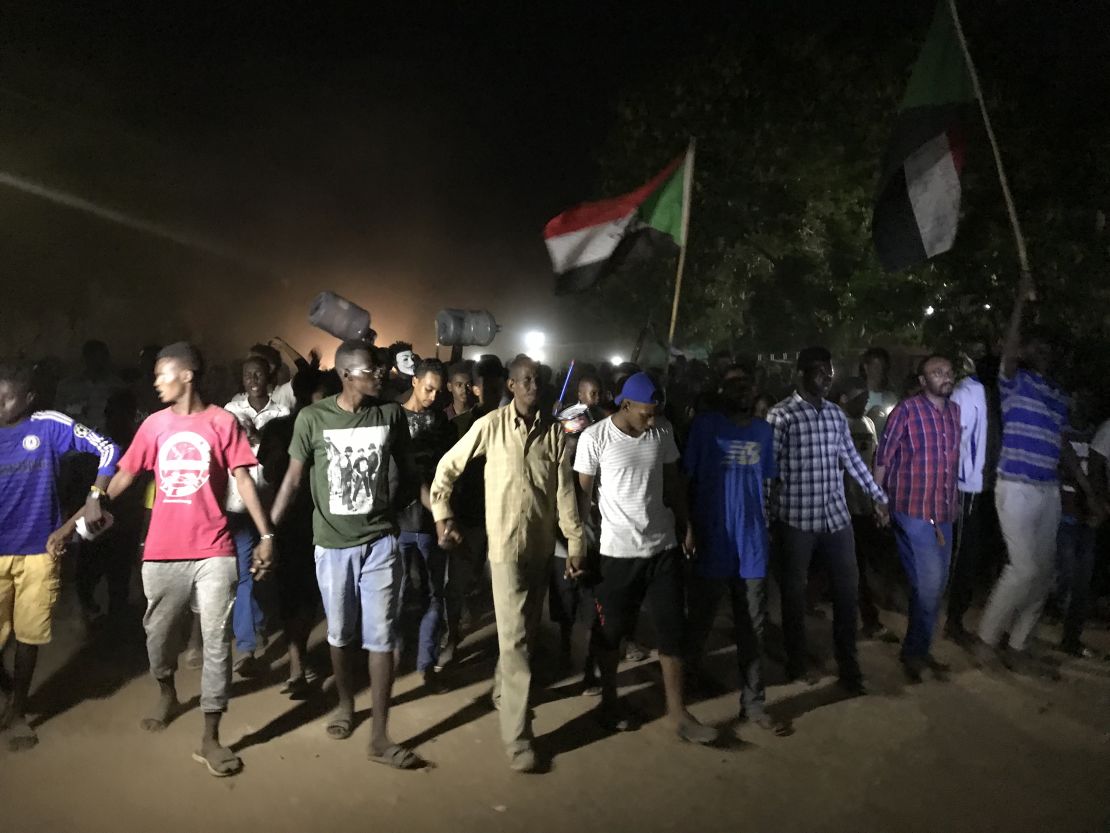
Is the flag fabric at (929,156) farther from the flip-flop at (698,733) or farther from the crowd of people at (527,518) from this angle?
the flip-flop at (698,733)

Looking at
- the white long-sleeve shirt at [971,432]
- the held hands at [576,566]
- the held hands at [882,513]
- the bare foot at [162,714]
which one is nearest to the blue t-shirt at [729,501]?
the held hands at [576,566]

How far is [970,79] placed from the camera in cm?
596

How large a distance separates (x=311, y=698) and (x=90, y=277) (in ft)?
72.3

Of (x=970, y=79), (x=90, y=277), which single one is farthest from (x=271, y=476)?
(x=90, y=277)

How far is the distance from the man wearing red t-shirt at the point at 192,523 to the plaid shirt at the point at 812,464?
3.40 meters

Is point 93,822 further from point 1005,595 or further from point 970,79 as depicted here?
point 970,79

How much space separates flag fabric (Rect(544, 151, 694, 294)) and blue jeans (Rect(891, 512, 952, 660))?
284 centimetres

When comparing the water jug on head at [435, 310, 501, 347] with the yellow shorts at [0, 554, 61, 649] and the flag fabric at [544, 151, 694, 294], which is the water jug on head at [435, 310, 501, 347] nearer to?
the flag fabric at [544, 151, 694, 294]

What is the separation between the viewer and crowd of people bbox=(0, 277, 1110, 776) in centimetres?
459

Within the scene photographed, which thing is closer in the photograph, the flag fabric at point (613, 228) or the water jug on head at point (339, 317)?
the flag fabric at point (613, 228)

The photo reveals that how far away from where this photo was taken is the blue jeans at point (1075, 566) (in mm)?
6445

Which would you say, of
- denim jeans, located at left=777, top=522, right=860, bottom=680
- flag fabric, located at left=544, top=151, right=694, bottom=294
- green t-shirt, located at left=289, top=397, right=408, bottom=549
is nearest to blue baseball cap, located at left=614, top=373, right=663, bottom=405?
green t-shirt, located at left=289, top=397, right=408, bottom=549

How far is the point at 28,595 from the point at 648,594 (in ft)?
12.4

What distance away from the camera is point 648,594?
4918 millimetres
